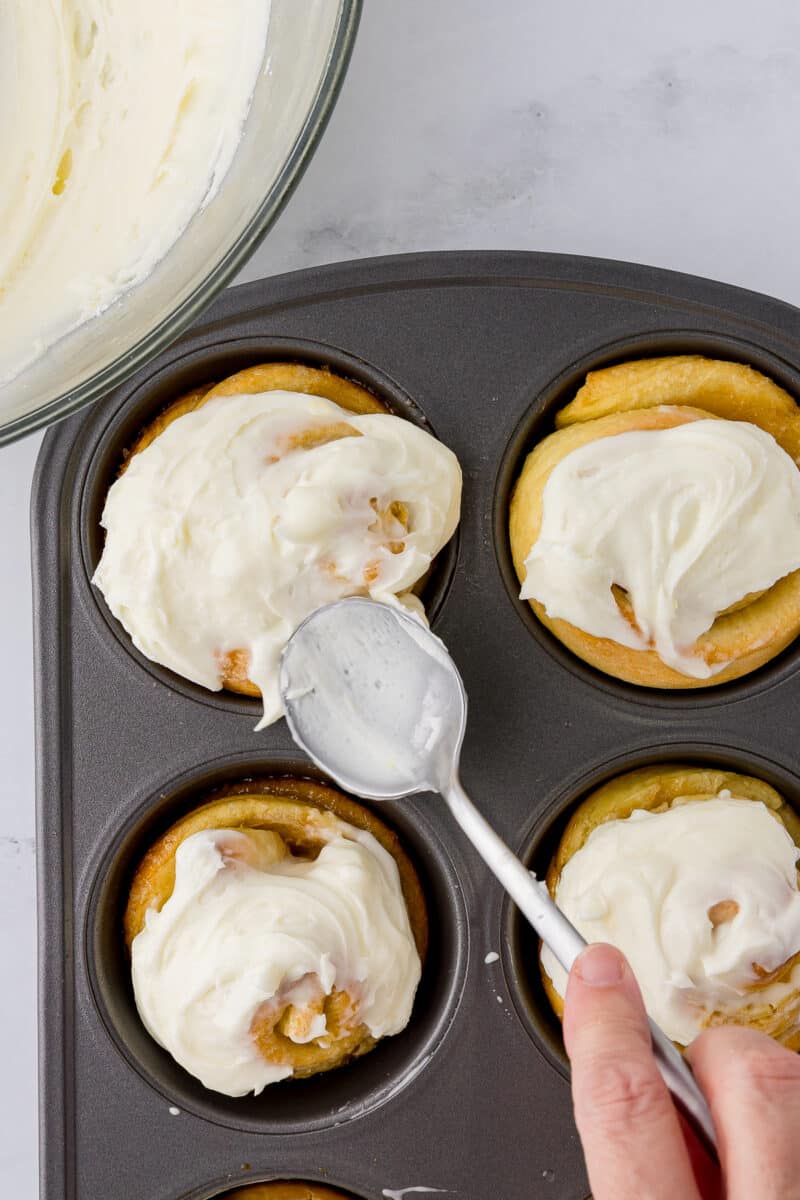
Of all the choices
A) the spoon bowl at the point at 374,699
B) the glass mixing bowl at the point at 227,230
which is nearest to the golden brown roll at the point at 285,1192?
the spoon bowl at the point at 374,699

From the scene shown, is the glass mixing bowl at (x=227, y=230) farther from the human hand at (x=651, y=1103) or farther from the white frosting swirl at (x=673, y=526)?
the human hand at (x=651, y=1103)

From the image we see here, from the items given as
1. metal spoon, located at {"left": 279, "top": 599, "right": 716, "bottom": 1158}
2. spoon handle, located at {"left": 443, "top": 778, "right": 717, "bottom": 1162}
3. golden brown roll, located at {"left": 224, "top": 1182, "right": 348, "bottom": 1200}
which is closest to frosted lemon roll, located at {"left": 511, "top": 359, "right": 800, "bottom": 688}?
metal spoon, located at {"left": 279, "top": 599, "right": 716, "bottom": 1158}

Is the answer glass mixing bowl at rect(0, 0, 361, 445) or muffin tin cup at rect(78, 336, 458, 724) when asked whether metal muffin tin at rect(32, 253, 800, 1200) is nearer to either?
muffin tin cup at rect(78, 336, 458, 724)

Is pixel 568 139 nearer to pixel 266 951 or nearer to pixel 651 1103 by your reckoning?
pixel 266 951

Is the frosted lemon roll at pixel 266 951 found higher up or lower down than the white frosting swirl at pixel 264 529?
lower down

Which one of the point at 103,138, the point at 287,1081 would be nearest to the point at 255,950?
the point at 287,1081

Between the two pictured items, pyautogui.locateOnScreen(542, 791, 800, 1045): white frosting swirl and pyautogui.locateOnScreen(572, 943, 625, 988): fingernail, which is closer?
pyautogui.locateOnScreen(572, 943, 625, 988): fingernail

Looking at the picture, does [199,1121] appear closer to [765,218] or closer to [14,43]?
[14,43]
